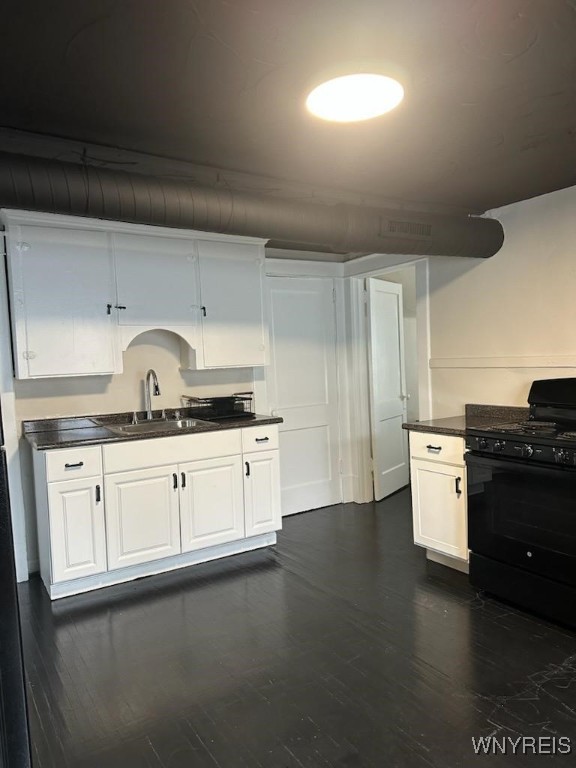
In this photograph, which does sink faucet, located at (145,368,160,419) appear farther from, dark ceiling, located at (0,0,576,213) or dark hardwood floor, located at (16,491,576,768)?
dark ceiling, located at (0,0,576,213)

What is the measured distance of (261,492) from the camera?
3.78 meters

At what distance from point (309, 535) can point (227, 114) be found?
296 centimetres

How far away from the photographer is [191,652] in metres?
2.51

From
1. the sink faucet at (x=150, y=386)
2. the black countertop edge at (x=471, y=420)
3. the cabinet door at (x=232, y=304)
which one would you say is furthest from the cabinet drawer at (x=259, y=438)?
the black countertop edge at (x=471, y=420)

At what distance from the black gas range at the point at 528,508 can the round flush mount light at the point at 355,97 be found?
167cm

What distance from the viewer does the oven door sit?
2.56 m

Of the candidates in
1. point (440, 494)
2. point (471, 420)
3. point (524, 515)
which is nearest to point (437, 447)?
point (440, 494)

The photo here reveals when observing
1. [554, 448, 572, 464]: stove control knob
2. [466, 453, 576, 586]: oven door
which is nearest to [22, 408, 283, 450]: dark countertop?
[466, 453, 576, 586]: oven door

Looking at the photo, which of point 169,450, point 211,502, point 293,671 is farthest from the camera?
point 211,502

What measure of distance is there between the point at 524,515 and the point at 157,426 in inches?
90.9

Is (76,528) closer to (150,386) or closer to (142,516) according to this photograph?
(142,516)

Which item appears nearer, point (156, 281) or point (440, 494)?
point (440, 494)

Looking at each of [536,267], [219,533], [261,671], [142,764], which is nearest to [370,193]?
[536,267]

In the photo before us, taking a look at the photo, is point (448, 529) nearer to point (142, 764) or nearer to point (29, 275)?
point (142, 764)
